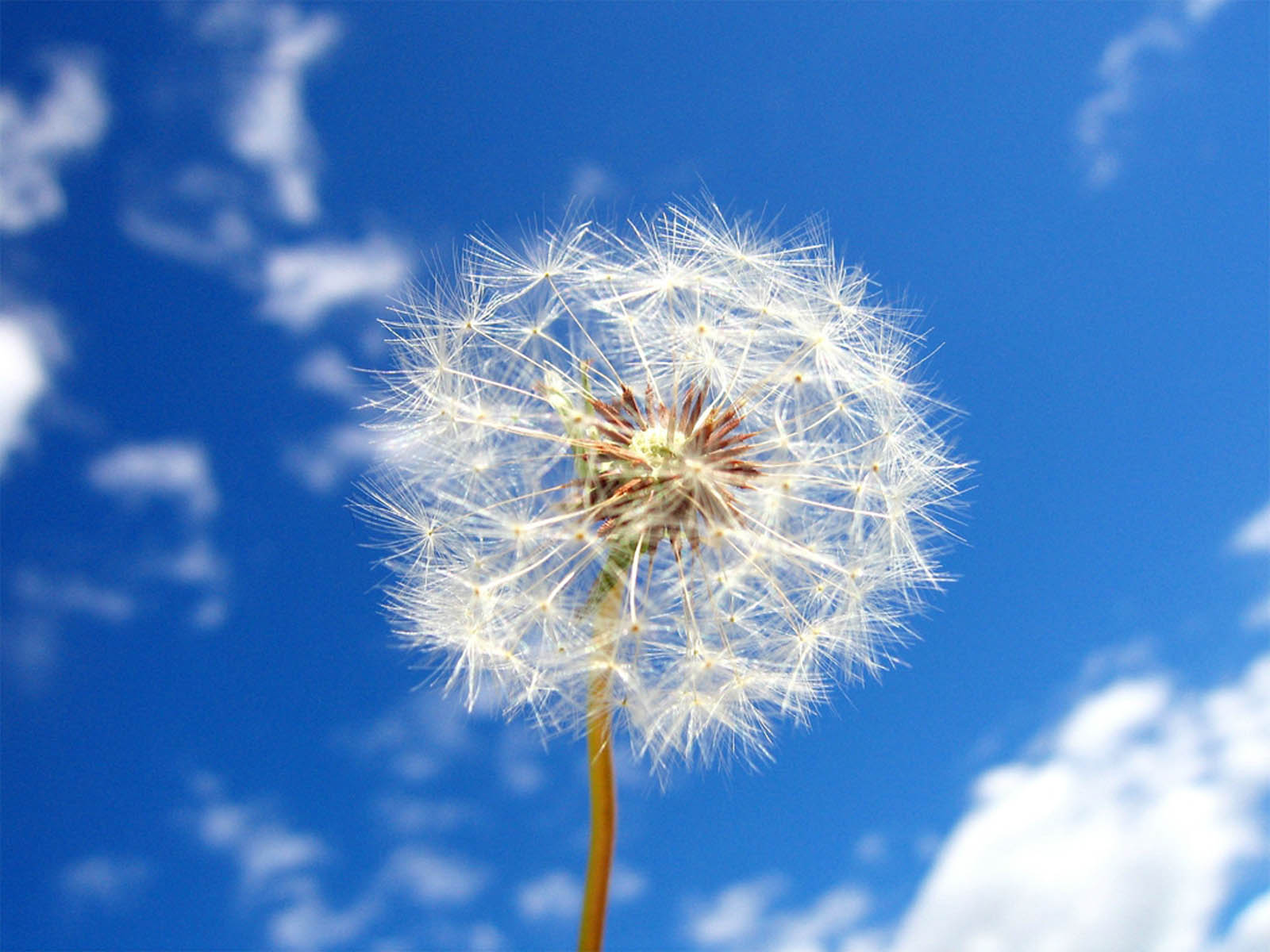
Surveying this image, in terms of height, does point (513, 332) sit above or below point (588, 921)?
above

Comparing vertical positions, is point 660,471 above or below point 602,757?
above

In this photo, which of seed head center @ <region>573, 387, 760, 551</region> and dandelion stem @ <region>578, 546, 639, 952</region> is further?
seed head center @ <region>573, 387, 760, 551</region>

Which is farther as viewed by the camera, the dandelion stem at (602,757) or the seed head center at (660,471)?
the seed head center at (660,471)

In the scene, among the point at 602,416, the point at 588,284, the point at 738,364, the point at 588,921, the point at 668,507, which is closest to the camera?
the point at 588,921

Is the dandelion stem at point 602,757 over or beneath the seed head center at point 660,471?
beneath

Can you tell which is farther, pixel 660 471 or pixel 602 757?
pixel 660 471

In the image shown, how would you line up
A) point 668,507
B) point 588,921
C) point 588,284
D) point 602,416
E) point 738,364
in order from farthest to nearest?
point 588,284
point 738,364
point 602,416
point 668,507
point 588,921

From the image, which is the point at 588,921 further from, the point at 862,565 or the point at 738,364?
the point at 738,364

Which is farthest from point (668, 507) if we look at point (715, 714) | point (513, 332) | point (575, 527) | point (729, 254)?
point (729, 254)
